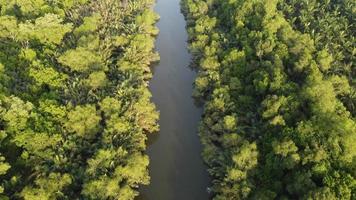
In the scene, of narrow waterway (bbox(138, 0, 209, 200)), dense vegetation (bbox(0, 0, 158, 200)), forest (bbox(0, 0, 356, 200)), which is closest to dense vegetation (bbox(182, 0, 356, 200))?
forest (bbox(0, 0, 356, 200))

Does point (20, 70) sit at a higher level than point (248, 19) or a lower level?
lower

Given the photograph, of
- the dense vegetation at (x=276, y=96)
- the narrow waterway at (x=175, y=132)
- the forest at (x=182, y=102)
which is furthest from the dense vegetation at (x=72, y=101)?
the dense vegetation at (x=276, y=96)

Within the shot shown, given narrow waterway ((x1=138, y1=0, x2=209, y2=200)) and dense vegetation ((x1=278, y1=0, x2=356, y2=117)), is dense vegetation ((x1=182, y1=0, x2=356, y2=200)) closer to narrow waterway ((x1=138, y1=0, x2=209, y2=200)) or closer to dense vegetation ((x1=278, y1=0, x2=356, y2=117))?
dense vegetation ((x1=278, y1=0, x2=356, y2=117))

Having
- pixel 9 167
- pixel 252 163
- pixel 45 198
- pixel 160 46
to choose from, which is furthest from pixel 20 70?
pixel 252 163

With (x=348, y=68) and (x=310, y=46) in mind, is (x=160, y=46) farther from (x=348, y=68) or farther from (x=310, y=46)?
(x=348, y=68)

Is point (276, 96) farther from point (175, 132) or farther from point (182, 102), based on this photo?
point (182, 102)

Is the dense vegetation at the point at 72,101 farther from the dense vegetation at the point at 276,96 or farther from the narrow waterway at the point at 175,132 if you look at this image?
the dense vegetation at the point at 276,96
